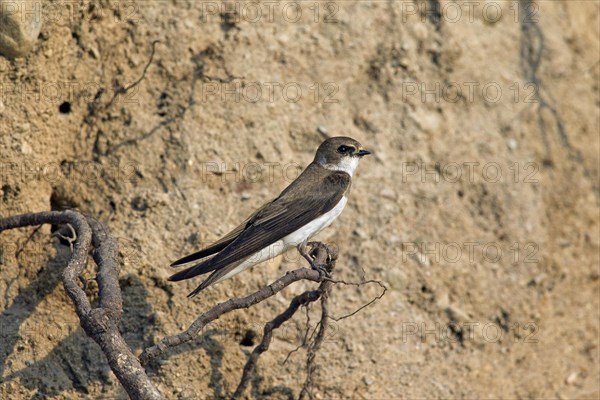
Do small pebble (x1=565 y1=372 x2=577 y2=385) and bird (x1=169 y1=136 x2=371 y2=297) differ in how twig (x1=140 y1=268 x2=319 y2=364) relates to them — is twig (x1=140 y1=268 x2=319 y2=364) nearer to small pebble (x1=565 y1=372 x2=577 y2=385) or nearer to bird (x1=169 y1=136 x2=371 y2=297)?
bird (x1=169 y1=136 x2=371 y2=297)

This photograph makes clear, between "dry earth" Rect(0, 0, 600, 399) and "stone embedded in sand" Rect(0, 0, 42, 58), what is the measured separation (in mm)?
109

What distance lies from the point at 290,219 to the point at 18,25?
81.1 inches

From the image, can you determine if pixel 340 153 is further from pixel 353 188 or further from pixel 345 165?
pixel 353 188


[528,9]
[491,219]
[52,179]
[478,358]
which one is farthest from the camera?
[528,9]

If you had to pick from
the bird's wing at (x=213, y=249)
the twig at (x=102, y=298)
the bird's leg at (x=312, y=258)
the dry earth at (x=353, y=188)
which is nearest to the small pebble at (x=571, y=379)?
the dry earth at (x=353, y=188)

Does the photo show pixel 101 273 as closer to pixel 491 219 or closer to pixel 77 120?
pixel 77 120

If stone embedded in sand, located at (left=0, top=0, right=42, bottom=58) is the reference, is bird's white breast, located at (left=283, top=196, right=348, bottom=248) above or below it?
below

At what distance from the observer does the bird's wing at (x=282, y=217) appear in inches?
192

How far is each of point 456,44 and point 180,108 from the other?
2462 millimetres

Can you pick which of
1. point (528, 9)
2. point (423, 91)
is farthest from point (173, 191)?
point (528, 9)

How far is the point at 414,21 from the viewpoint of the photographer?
6930 mm

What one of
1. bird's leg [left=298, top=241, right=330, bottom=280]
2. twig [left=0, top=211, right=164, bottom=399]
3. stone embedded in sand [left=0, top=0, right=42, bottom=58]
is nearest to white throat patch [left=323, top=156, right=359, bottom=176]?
bird's leg [left=298, top=241, right=330, bottom=280]

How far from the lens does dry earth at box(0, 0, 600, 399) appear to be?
542 centimetres

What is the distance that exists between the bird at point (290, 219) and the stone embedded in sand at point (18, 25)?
1.73 meters
